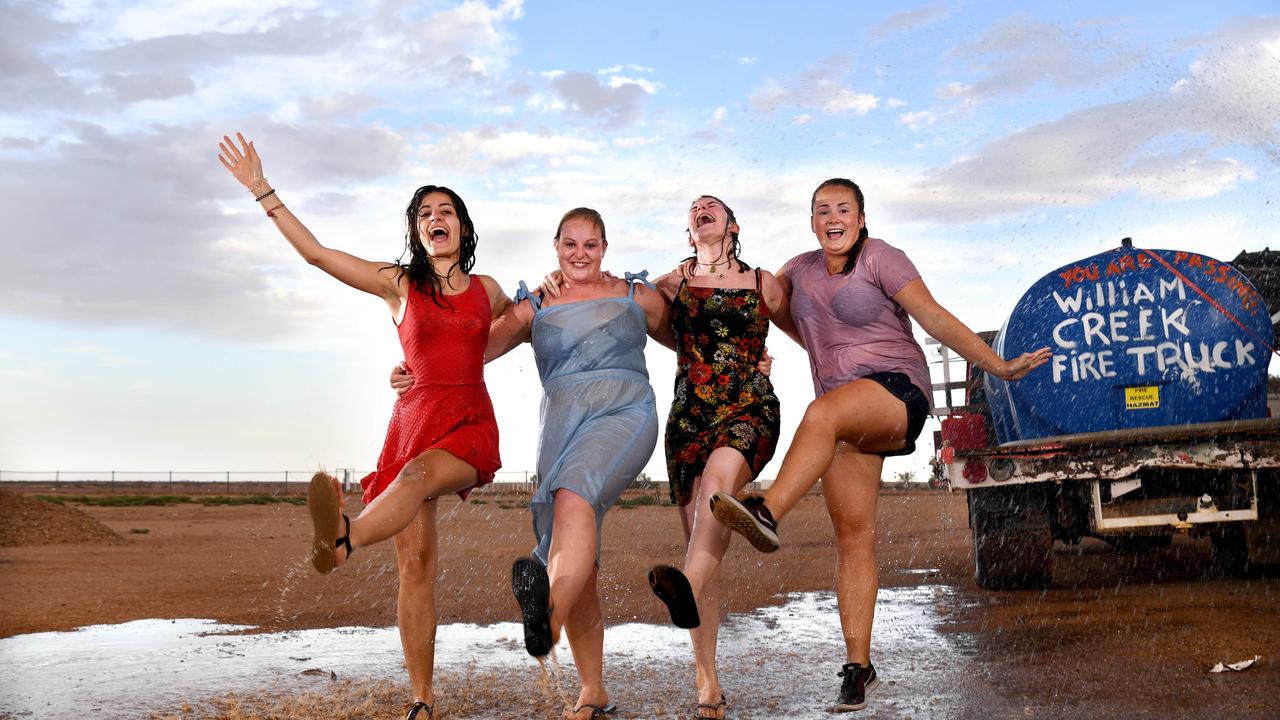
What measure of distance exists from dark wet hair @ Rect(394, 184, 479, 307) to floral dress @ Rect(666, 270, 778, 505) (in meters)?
1.01

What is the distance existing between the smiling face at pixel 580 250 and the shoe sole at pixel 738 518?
4.17 feet

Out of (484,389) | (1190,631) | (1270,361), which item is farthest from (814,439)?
(1270,361)

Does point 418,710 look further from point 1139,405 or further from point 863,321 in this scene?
point 1139,405

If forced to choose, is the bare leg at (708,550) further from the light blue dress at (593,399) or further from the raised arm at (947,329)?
the raised arm at (947,329)

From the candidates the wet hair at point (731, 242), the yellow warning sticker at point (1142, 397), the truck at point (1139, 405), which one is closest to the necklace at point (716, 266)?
the wet hair at point (731, 242)

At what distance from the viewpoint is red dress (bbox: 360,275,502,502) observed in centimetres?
485

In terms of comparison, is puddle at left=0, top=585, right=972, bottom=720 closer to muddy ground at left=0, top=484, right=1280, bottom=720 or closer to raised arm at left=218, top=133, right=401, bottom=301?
muddy ground at left=0, top=484, right=1280, bottom=720

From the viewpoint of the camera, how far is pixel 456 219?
510 centimetres

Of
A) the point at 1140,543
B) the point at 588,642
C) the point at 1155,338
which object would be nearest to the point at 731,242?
the point at 588,642

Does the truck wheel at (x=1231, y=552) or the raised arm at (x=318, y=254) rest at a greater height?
the raised arm at (x=318, y=254)

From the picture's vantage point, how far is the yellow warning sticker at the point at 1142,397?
26.6ft

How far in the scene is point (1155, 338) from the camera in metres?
8.03

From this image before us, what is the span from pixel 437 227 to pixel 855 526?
236 cm

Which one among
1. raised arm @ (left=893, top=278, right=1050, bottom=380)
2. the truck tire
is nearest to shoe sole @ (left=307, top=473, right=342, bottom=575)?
raised arm @ (left=893, top=278, right=1050, bottom=380)
